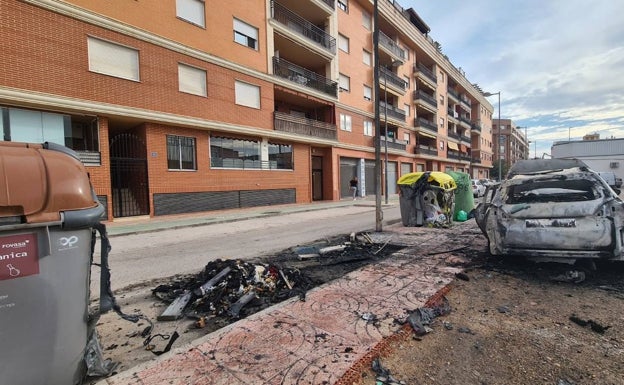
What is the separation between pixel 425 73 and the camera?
125ft

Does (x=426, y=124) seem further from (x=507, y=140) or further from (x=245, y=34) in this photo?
(x=507, y=140)

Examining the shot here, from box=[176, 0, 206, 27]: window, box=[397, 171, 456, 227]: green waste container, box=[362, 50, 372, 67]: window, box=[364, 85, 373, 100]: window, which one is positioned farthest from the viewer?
box=[364, 85, 373, 100]: window

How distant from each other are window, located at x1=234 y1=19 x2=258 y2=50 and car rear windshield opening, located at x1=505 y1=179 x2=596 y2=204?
1645 centimetres

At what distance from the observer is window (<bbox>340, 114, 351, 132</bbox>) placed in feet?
82.7

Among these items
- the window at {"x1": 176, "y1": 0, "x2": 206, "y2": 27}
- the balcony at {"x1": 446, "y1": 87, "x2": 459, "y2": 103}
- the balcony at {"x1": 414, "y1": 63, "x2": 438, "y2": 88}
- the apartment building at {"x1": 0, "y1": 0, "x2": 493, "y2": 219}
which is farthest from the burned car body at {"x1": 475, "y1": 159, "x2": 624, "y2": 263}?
the balcony at {"x1": 446, "y1": 87, "x2": 459, "y2": 103}

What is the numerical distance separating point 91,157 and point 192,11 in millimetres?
8560

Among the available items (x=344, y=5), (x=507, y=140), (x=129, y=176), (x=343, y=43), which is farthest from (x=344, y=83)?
(x=507, y=140)

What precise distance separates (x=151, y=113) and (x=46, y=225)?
43.5ft

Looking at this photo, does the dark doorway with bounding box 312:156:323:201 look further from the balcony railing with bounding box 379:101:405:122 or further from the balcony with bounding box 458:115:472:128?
the balcony with bounding box 458:115:472:128

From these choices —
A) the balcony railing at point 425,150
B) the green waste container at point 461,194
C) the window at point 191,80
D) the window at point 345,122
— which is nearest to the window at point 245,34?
the window at point 191,80

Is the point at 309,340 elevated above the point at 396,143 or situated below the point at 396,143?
below

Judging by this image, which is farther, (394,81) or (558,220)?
(394,81)

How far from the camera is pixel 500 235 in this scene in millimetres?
5094

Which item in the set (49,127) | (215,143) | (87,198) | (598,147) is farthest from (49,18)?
(598,147)
